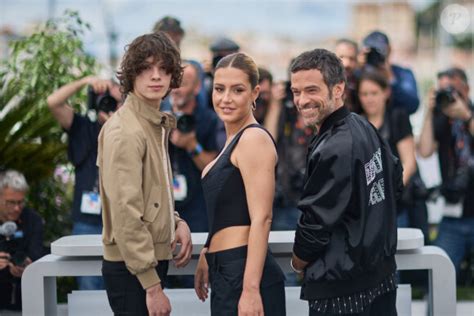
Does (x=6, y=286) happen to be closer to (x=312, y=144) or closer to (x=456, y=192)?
(x=312, y=144)

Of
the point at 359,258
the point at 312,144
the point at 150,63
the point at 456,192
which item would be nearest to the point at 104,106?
the point at 150,63

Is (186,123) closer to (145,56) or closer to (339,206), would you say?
(145,56)

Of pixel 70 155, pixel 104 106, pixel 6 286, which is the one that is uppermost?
pixel 104 106

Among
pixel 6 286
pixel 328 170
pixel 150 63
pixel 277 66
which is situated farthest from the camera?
pixel 277 66

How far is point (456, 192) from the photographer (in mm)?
5668

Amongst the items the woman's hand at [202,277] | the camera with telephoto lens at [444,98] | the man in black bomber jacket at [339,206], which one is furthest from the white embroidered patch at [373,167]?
the camera with telephoto lens at [444,98]

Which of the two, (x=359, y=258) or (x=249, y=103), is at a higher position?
(x=249, y=103)

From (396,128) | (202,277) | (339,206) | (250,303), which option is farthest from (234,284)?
(396,128)

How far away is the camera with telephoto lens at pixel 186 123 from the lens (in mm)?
4608

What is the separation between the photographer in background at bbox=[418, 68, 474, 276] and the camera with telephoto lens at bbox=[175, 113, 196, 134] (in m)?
1.93

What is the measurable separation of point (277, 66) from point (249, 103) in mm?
25244

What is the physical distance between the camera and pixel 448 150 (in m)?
5.80

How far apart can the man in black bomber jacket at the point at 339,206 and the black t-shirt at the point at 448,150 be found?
2.87m

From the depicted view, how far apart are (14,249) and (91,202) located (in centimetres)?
56
